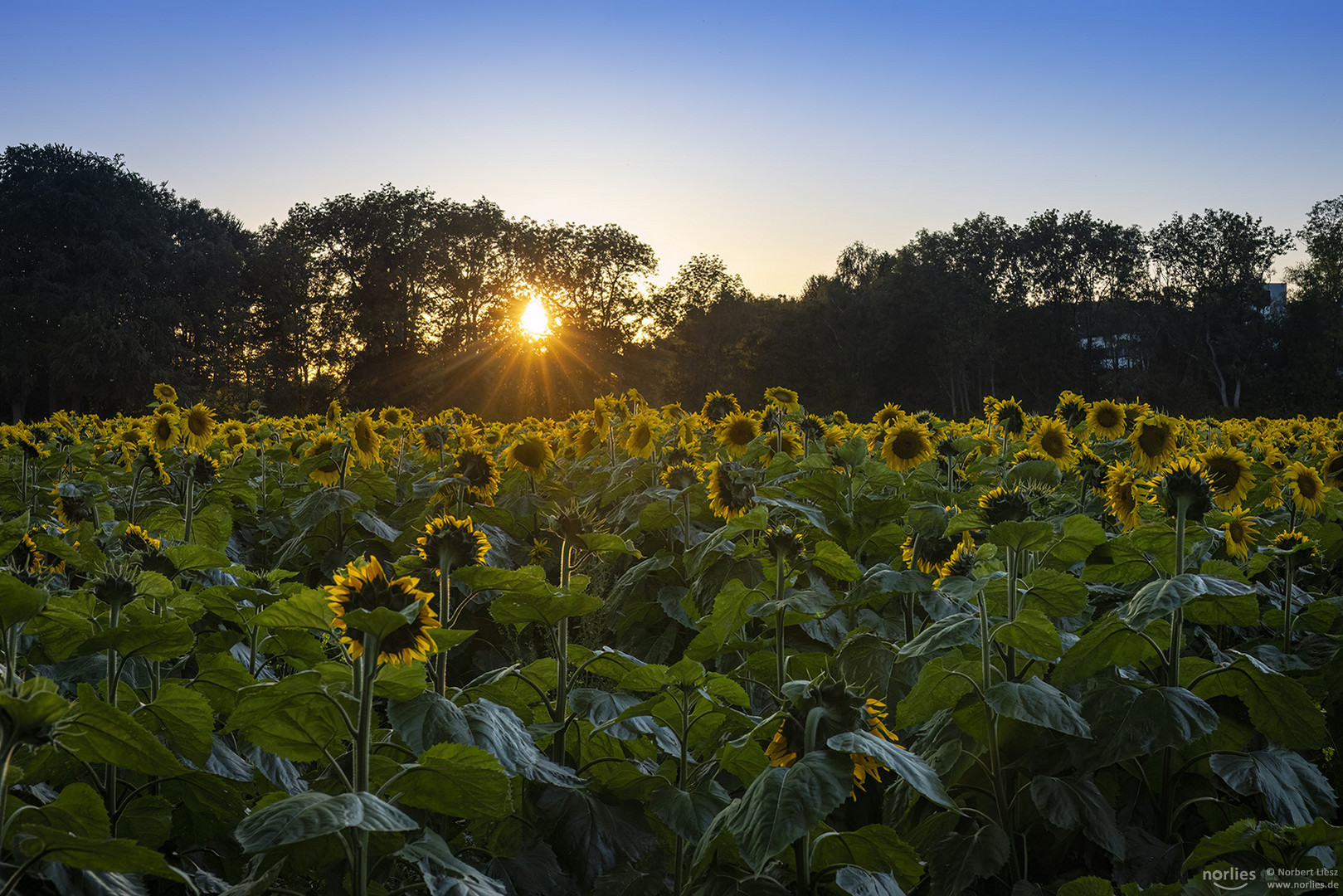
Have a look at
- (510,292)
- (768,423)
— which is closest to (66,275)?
(510,292)

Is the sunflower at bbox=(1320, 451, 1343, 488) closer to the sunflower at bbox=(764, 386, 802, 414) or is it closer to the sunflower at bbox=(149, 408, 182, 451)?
the sunflower at bbox=(764, 386, 802, 414)

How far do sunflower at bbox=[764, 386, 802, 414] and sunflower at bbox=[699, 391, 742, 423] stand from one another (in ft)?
0.82

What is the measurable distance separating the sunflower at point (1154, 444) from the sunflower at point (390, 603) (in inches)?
159

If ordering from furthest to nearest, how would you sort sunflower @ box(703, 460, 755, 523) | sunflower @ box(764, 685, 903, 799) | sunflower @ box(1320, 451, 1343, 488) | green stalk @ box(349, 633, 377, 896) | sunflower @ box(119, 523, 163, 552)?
sunflower @ box(1320, 451, 1343, 488) < sunflower @ box(703, 460, 755, 523) < sunflower @ box(119, 523, 163, 552) < sunflower @ box(764, 685, 903, 799) < green stalk @ box(349, 633, 377, 896)

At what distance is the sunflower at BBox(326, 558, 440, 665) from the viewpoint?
1622 millimetres

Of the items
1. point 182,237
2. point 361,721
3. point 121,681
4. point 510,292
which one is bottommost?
point 121,681

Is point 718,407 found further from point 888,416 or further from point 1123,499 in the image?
point 1123,499

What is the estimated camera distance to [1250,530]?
352cm

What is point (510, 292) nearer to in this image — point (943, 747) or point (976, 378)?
point (976, 378)

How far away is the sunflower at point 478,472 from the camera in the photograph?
15.5ft

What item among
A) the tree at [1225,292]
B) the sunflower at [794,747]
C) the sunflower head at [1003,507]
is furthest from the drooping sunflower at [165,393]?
the tree at [1225,292]

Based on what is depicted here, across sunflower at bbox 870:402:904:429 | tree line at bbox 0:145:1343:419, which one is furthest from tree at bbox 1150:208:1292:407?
sunflower at bbox 870:402:904:429

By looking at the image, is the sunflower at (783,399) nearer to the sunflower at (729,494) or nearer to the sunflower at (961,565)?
the sunflower at (729,494)

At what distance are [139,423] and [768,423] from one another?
17.2 feet
